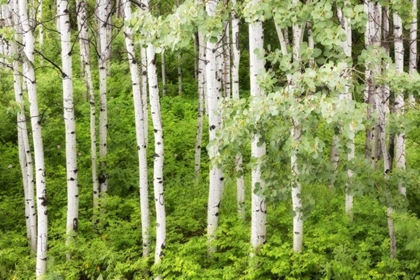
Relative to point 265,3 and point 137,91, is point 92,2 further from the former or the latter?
point 265,3

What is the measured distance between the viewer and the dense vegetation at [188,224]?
6.91 meters

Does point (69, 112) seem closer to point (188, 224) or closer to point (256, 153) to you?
point (188, 224)

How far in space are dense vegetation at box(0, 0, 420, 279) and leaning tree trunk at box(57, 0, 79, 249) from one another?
1.42 feet

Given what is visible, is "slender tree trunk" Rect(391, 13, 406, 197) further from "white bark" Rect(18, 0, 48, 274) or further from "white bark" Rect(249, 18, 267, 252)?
"white bark" Rect(18, 0, 48, 274)

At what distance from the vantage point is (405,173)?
5504 mm

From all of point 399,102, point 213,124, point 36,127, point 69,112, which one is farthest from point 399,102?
point 36,127

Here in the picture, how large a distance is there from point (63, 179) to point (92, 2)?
11.8 meters

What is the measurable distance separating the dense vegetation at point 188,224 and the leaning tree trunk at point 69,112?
0.43m

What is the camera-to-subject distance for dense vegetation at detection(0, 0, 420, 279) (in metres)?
6.91

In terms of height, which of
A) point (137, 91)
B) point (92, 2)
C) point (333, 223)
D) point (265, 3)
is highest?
point (92, 2)

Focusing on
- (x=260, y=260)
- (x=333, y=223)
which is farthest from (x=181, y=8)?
(x=333, y=223)

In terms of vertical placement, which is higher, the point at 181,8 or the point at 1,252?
the point at 181,8

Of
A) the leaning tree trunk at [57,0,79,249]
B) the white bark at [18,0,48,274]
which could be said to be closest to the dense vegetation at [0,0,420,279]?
the white bark at [18,0,48,274]

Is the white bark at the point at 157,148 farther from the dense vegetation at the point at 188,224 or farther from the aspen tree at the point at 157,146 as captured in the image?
the dense vegetation at the point at 188,224
